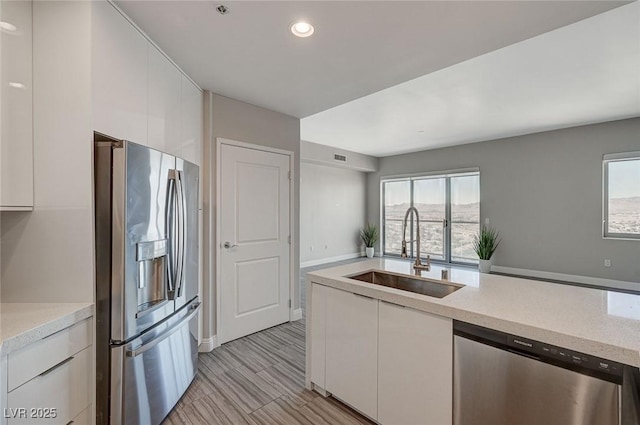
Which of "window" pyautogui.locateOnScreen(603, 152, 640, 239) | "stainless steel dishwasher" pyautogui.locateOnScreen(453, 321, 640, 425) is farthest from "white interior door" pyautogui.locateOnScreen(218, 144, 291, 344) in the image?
"window" pyautogui.locateOnScreen(603, 152, 640, 239)

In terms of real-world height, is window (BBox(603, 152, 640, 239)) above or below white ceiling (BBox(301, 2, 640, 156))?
below

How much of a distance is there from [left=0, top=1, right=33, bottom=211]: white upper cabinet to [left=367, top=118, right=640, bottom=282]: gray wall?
6.83 m

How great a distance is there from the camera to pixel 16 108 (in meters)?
1.36

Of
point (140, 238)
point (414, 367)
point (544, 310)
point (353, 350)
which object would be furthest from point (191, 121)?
point (544, 310)

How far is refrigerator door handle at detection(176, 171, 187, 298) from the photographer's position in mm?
1907

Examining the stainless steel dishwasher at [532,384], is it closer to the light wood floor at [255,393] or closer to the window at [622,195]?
the light wood floor at [255,393]

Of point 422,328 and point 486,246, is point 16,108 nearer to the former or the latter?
point 422,328

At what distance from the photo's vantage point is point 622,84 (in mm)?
3225

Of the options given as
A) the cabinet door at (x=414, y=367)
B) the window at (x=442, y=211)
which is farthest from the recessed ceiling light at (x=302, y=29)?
the window at (x=442, y=211)

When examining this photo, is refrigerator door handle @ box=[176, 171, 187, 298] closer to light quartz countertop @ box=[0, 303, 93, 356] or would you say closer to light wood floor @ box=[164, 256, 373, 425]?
light quartz countertop @ box=[0, 303, 93, 356]

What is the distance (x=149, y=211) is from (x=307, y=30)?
1.50 metres

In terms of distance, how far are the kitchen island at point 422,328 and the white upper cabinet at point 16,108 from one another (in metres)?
1.68

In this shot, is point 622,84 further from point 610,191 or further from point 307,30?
point 307,30

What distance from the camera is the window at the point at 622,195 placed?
4.56m
